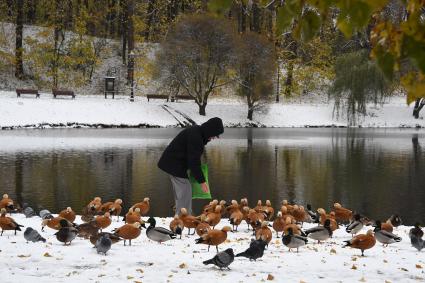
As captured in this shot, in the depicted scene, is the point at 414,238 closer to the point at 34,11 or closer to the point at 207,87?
the point at 207,87

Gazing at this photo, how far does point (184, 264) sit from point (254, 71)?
1743 inches

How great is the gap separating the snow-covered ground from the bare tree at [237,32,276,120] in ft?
136

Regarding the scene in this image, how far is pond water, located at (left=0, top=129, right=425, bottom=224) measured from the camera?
15508 millimetres

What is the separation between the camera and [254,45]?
167 feet

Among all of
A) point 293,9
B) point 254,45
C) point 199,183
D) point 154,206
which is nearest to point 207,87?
point 254,45

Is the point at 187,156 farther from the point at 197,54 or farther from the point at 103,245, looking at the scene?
the point at 197,54

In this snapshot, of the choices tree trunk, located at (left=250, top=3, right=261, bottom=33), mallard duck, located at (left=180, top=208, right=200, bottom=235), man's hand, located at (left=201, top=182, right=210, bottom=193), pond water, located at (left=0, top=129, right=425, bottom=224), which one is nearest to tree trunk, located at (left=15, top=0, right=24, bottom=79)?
pond water, located at (left=0, top=129, right=425, bottom=224)

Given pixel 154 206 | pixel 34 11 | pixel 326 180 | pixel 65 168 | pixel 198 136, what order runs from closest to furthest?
pixel 198 136 < pixel 154 206 < pixel 326 180 < pixel 65 168 < pixel 34 11

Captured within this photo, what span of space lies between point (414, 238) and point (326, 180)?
11013mm

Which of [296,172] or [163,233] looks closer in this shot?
[163,233]

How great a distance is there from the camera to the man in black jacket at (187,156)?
898cm

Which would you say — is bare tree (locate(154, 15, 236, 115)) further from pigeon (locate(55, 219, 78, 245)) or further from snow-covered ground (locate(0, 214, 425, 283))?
pigeon (locate(55, 219, 78, 245))

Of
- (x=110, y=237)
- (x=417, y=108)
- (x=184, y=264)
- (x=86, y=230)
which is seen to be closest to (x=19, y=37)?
(x=417, y=108)

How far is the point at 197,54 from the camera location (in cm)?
4775
